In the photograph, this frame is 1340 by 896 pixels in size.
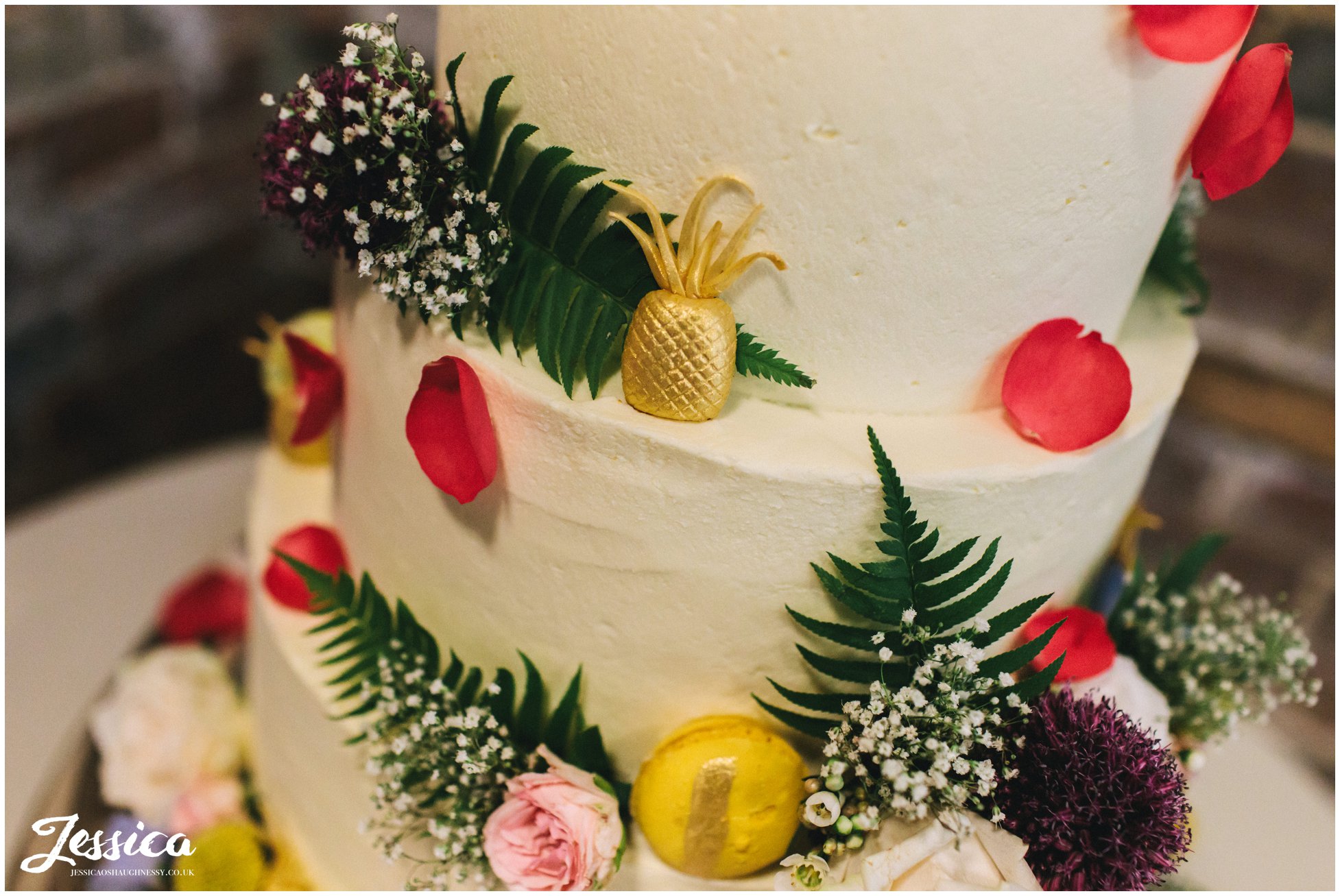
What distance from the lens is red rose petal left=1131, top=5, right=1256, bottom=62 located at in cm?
91

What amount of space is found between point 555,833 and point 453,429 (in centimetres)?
48

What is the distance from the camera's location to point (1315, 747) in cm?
239

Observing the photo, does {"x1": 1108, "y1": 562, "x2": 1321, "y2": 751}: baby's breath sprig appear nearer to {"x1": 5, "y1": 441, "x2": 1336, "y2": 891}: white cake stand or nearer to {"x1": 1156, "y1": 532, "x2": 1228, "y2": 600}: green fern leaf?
{"x1": 1156, "y1": 532, "x2": 1228, "y2": 600}: green fern leaf

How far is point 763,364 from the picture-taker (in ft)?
3.36

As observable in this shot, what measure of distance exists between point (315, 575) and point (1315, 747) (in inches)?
99.3

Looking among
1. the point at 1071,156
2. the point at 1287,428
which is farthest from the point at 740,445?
the point at 1287,428

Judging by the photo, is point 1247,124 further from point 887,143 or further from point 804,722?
point 804,722

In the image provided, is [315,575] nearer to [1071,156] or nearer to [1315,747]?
[1071,156]

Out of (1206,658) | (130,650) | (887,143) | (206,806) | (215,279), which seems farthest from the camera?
(215,279)

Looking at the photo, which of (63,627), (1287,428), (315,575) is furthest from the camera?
(1287,428)

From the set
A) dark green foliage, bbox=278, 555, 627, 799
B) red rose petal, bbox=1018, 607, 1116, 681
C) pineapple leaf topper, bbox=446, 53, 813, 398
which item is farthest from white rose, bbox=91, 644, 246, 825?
red rose petal, bbox=1018, 607, 1116, 681

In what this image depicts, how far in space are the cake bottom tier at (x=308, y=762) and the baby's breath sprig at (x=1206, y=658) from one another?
677mm

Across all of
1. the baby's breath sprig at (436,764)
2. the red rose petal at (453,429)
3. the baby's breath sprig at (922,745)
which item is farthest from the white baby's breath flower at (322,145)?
the baby's breath sprig at (922,745)

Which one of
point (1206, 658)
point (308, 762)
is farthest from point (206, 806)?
point (1206, 658)
